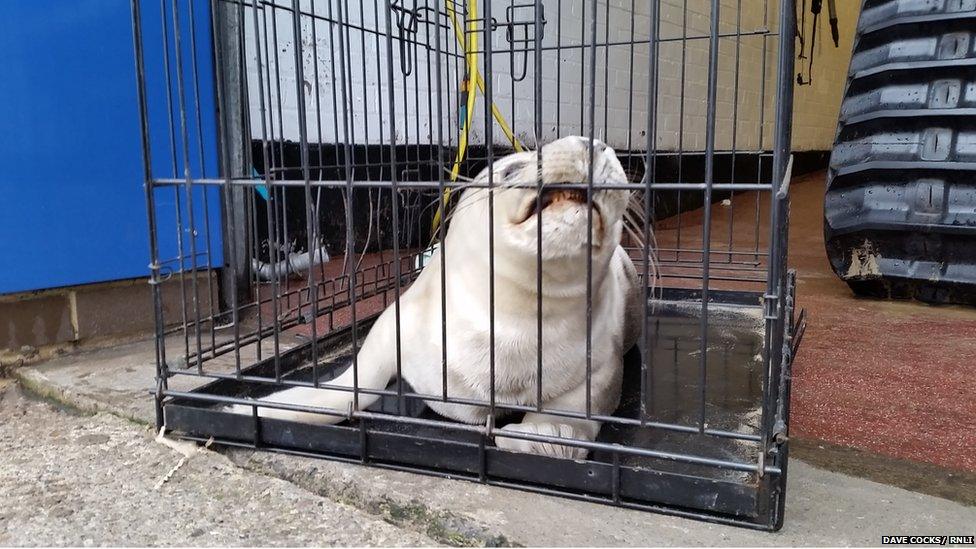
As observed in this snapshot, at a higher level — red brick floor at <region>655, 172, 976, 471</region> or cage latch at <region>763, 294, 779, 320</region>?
cage latch at <region>763, 294, 779, 320</region>

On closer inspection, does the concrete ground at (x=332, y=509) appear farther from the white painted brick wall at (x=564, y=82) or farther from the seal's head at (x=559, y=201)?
the white painted brick wall at (x=564, y=82)

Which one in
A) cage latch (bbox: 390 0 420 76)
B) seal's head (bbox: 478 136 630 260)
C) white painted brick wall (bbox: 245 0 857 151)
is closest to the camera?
seal's head (bbox: 478 136 630 260)

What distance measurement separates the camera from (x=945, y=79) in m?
3.19

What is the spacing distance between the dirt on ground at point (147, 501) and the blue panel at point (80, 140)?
2.59 ft

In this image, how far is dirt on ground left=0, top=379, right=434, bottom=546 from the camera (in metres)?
1.38

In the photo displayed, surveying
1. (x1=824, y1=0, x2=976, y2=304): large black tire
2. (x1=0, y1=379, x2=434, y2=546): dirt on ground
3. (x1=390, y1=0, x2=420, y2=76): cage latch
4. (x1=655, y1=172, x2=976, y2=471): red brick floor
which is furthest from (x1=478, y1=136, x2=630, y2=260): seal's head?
(x1=824, y1=0, x2=976, y2=304): large black tire

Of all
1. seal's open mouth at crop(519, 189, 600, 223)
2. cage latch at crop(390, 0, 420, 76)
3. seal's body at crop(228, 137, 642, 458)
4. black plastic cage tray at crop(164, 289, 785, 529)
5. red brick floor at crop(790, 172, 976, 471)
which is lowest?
red brick floor at crop(790, 172, 976, 471)

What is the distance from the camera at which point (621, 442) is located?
1715 mm

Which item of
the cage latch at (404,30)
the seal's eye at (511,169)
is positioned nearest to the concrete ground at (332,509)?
the seal's eye at (511,169)

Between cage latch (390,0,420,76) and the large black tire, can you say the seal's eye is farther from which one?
the large black tire

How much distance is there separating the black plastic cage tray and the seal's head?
1.24 feet

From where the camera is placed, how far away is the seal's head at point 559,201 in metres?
1.49

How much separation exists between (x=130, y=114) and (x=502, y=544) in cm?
213

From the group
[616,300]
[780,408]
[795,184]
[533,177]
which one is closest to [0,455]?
[533,177]
